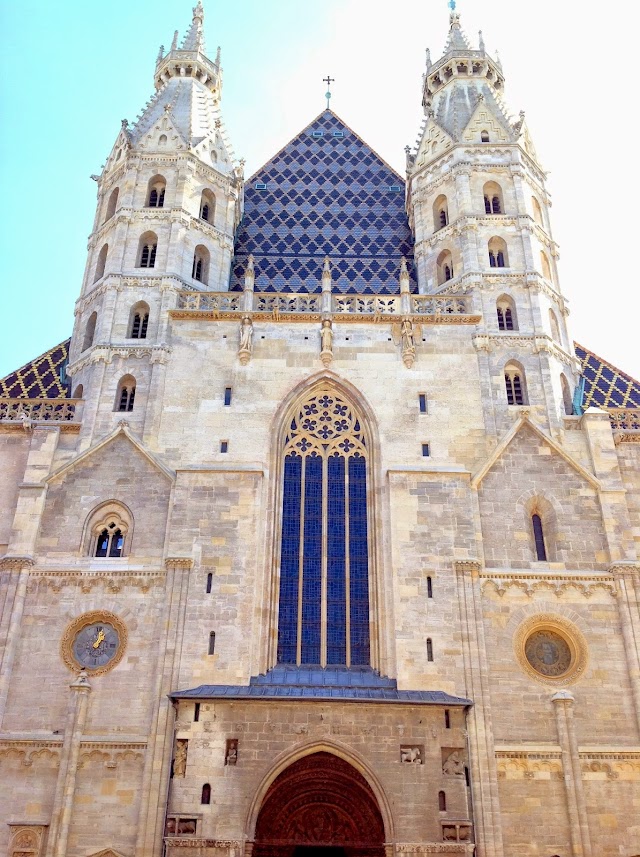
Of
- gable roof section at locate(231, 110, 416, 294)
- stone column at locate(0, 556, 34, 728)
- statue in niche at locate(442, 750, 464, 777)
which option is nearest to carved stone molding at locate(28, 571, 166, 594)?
stone column at locate(0, 556, 34, 728)

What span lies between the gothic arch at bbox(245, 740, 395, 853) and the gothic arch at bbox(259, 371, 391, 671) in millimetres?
2051

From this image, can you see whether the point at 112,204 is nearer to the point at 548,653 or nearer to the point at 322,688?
the point at 322,688

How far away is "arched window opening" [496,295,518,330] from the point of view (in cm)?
2192

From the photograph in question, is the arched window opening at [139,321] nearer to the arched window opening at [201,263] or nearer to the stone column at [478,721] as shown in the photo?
the arched window opening at [201,263]

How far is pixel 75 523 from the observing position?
1859cm

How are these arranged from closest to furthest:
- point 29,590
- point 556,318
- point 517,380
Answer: point 29,590 → point 517,380 → point 556,318

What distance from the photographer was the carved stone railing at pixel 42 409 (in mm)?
20391

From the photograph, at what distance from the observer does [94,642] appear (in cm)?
1727

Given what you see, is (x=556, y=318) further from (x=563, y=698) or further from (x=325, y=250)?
(x=563, y=698)

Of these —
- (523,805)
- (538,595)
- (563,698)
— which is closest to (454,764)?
(523,805)

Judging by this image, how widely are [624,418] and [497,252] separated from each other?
5.87 m

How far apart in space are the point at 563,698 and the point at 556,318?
1030 cm

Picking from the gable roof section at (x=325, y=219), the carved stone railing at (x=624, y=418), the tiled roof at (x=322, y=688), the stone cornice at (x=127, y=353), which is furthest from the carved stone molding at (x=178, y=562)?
the carved stone railing at (x=624, y=418)

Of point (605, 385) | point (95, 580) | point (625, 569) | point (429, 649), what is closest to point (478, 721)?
point (429, 649)
